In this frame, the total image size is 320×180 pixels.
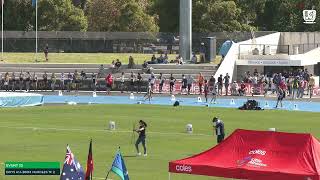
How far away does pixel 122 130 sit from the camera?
46.4 metres

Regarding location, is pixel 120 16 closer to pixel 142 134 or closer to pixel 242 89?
pixel 242 89

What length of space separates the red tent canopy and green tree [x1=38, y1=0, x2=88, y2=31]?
82293 mm

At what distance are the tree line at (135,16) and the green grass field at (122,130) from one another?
4263cm

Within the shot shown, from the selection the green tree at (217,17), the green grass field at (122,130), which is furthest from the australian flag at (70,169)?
the green tree at (217,17)

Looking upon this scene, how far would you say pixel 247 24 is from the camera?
10869 cm

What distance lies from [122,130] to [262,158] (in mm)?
25161

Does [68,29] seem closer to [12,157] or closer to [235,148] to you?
[12,157]

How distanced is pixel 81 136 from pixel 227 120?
36.2 feet

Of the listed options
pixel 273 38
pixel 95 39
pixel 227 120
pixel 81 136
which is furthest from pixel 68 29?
pixel 81 136

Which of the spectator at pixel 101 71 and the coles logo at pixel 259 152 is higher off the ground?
the spectator at pixel 101 71

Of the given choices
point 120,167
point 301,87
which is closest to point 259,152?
point 120,167

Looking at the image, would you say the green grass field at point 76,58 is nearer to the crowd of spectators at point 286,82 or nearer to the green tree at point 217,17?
the green tree at point 217,17

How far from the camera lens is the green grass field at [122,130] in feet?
115

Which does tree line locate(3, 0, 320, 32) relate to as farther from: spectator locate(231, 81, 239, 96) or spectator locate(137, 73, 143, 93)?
spectator locate(231, 81, 239, 96)
